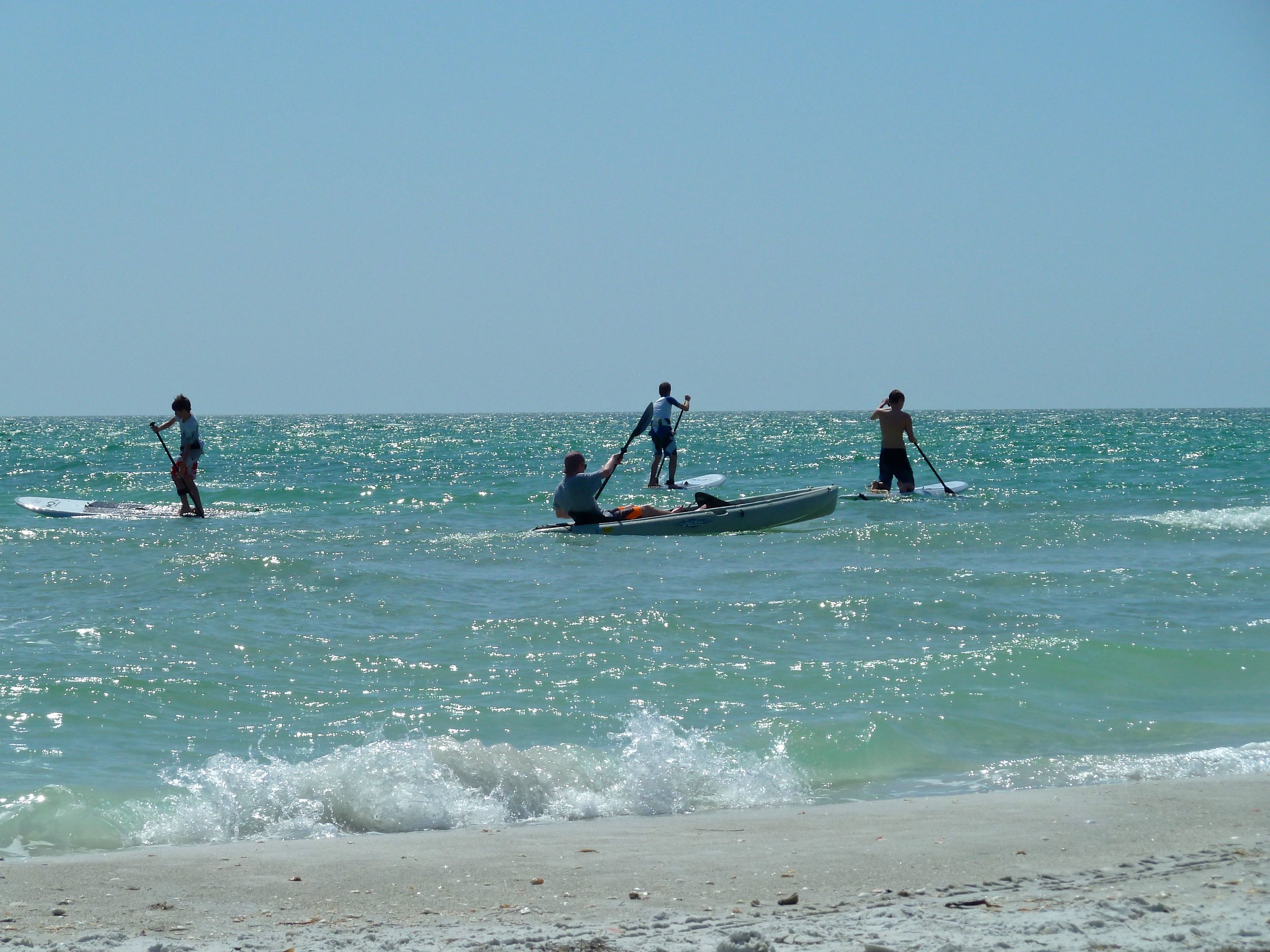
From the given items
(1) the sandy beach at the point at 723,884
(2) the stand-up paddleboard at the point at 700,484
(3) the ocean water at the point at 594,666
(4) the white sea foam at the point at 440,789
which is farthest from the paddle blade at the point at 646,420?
(1) the sandy beach at the point at 723,884

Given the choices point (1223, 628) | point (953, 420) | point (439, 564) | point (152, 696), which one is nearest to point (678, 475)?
point (439, 564)

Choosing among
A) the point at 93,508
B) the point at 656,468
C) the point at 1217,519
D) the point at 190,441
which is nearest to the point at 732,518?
the point at 1217,519

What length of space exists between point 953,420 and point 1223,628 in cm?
8286

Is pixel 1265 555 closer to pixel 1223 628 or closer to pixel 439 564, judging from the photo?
pixel 1223 628

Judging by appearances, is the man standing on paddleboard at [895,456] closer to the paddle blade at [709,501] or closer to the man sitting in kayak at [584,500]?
the paddle blade at [709,501]

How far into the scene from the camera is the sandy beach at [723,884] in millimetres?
2967

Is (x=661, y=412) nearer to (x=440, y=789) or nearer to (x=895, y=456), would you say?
(x=895, y=456)

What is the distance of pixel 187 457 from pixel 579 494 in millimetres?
5952

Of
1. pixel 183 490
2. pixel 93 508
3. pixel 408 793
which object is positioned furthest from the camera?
pixel 93 508

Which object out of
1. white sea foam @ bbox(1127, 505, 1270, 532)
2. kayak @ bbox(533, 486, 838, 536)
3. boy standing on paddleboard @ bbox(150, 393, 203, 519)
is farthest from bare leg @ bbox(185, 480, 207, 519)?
white sea foam @ bbox(1127, 505, 1270, 532)

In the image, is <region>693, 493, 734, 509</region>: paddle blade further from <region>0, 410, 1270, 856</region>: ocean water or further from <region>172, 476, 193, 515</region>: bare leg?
<region>172, 476, 193, 515</region>: bare leg

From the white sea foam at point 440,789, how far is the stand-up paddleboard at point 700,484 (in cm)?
1431

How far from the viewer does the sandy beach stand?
117 inches

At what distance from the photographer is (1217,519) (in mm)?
14289
